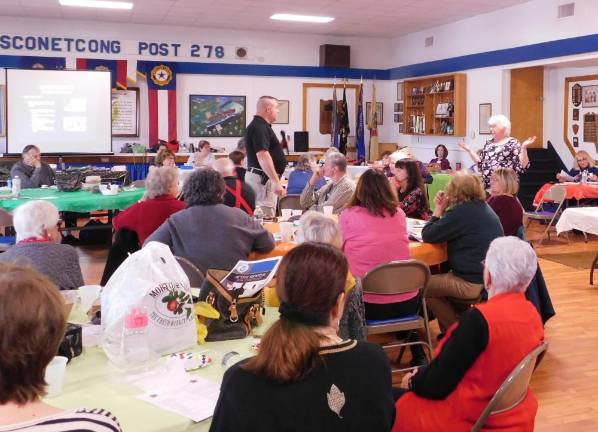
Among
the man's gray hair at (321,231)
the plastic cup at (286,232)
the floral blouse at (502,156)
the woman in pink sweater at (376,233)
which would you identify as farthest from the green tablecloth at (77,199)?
the man's gray hair at (321,231)

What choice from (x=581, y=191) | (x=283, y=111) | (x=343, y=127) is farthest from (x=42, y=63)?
(x=581, y=191)

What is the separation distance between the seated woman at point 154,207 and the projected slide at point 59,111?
754cm

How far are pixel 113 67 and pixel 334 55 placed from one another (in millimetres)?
4441

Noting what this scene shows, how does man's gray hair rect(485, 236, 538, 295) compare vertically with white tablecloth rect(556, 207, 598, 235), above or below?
above

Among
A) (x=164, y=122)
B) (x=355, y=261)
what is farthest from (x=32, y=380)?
(x=164, y=122)

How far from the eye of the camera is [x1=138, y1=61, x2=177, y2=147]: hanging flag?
1289 centimetres

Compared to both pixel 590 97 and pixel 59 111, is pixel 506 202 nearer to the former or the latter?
pixel 590 97

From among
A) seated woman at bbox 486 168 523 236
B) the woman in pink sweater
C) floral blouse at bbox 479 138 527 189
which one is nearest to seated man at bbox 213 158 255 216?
the woman in pink sweater

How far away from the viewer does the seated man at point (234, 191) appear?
18.1ft

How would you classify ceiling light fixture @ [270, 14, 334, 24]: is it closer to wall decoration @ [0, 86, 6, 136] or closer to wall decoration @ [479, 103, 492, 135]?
wall decoration @ [479, 103, 492, 135]

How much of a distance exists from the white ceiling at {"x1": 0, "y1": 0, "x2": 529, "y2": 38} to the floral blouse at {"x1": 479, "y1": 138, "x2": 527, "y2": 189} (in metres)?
3.59

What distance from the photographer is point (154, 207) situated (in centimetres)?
501

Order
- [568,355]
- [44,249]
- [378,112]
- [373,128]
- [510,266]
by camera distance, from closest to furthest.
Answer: [510,266] → [44,249] → [568,355] → [373,128] → [378,112]

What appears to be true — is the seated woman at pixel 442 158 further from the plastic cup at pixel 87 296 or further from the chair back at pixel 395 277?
the plastic cup at pixel 87 296
